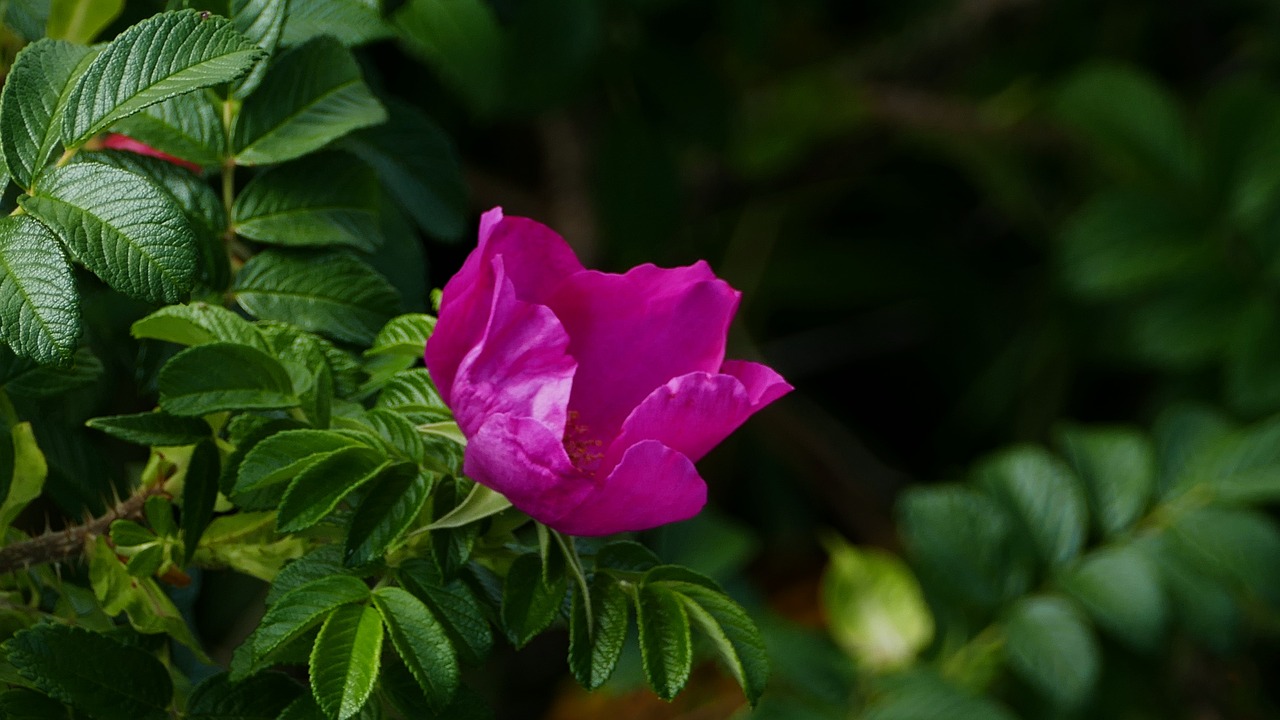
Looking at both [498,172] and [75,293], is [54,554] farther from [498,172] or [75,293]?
[498,172]

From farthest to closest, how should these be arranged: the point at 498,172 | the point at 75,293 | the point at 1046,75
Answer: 1. the point at 1046,75
2. the point at 498,172
3. the point at 75,293

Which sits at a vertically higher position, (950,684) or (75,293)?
(75,293)

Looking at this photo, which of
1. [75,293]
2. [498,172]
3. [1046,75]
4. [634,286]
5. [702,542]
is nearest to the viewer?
[75,293]

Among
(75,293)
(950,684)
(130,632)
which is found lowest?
(950,684)

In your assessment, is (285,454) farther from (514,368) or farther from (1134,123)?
(1134,123)

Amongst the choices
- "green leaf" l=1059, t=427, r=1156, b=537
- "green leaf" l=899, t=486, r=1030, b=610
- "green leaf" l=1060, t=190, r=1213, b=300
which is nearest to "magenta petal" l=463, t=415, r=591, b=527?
"green leaf" l=899, t=486, r=1030, b=610

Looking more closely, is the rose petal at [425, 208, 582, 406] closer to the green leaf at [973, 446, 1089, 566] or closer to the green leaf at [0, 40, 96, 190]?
the green leaf at [0, 40, 96, 190]

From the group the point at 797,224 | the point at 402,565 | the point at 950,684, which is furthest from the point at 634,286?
the point at 797,224
